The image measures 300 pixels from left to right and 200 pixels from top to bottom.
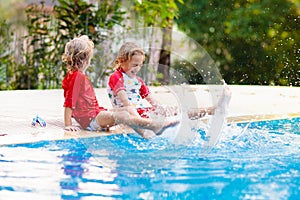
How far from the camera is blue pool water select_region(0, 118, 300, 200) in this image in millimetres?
3088

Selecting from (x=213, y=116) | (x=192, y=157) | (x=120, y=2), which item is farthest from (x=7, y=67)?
(x=192, y=157)

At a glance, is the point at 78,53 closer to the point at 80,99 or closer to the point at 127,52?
the point at 80,99

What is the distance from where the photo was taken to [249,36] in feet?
44.1

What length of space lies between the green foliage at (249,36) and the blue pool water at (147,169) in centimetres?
836

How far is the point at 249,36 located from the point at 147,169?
10234mm

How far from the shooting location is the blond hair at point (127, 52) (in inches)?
172

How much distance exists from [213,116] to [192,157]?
853mm

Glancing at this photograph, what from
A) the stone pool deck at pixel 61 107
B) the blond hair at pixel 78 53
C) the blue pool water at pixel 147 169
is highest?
the blond hair at pixel 78 53

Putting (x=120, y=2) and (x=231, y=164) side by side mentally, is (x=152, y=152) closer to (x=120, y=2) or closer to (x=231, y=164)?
(x=231, y=164)

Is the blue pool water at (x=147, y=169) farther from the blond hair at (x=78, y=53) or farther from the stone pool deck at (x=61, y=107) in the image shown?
the blond hair at (x=78, y=53)

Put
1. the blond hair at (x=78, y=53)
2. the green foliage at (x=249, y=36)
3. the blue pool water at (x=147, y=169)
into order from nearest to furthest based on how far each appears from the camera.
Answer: the blue pool water at (x=147, y=169)
the blond hair at (x=78, y=53)
the green foliage at (x=249, y=36)

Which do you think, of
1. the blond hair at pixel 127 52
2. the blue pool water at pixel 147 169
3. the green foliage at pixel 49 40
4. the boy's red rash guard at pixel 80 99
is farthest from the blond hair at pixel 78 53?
the green foliage at pixel 49 40

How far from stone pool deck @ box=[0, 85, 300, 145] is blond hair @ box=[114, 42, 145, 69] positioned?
12.7 inches

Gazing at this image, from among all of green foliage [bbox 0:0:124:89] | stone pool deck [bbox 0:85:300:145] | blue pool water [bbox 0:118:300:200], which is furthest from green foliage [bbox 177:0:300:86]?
blue pool water [bbox 0:118:300:200]
